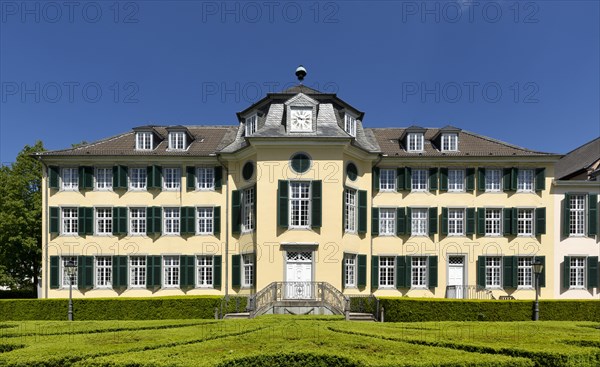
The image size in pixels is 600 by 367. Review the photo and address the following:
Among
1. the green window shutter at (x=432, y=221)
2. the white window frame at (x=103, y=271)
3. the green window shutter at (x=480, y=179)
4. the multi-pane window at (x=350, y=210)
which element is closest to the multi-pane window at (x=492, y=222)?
the green window shutter at (x=480, y=179)

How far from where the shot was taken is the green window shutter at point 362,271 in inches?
908

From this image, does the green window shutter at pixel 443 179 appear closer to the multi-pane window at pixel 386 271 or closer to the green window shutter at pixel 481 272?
the green window shutter at pixel 481 272

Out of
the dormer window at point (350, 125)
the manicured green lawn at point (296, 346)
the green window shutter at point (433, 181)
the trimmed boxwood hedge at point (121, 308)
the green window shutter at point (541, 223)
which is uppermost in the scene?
the dormer window at point (350, 125)

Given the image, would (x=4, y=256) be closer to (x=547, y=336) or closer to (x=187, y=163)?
(x=187, y=163)

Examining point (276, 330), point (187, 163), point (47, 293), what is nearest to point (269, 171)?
point (187, 163)

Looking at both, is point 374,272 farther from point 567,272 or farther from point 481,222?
point 567,272

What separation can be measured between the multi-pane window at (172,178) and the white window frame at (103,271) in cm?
499

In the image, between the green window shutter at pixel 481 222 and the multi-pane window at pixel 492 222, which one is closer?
the green window shutter at pixel 481 222

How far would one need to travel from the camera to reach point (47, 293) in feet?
78.0

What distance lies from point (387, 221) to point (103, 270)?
619 inches

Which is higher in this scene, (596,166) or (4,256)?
(596,166)

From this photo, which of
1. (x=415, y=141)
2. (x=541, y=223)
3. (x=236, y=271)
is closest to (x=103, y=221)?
(x=236, y=271)

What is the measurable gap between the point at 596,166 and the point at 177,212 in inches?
1081

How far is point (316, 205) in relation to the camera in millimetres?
21828
